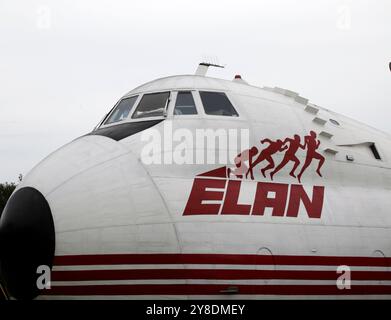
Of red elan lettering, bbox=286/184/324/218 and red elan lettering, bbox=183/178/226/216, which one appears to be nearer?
red elan lettering, bbox=183/178/226/216

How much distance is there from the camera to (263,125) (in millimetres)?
10984

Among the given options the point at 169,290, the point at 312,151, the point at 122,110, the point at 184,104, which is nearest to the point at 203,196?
the point at 169,290

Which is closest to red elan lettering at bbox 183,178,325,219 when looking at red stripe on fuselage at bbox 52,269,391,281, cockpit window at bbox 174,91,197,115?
red stripe on fuselage at bbox 52,269,391,281

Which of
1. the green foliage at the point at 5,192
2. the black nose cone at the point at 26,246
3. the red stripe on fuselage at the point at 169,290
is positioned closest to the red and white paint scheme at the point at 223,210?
the red stripe on fuselage at the point at 169,290

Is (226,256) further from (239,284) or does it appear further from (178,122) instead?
(178,122)

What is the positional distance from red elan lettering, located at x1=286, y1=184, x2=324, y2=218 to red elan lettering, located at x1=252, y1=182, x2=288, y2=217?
0.15 m

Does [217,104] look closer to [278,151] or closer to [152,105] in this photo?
[152,105]

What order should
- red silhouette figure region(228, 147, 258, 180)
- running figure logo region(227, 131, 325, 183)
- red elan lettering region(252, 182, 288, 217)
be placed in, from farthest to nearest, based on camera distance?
running figure logo region(227, 131, 325, 183), red silhouette figure region(228, 147, 258, 180), red elan lettering region(252, 182, 288, 217)

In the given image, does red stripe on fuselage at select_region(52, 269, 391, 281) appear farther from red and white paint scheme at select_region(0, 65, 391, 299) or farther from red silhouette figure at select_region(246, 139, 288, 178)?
red silhouette figure at select_region(246, 139, 288, 178)

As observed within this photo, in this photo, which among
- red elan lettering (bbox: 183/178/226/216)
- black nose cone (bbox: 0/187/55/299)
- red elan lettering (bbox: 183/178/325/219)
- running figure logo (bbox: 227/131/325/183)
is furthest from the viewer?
running figure logo (bbox: 227/131/325/183)

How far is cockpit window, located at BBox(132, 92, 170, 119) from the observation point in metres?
11.0

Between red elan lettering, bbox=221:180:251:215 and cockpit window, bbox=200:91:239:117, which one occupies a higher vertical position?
cockpit window, bbox=200:91:239:117

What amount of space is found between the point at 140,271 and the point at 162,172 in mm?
1722

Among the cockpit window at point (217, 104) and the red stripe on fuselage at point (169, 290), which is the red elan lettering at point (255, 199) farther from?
the cockpit window at point (217, 104)
